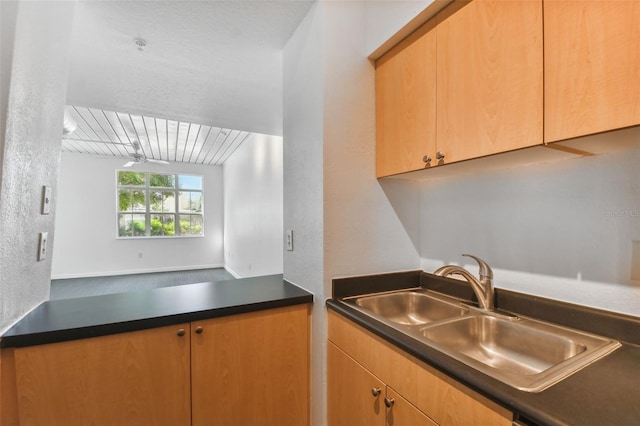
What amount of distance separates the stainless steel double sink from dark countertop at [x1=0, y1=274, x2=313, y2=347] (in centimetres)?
45

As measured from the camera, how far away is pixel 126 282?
5.67 meters

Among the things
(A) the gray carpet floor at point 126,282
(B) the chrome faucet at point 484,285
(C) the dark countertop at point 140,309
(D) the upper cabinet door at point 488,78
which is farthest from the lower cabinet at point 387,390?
(A) the gray carpet floor at point 126,282

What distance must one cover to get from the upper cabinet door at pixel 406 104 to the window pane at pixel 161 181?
673 centimetres

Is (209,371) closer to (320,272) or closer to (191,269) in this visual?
(320,272)

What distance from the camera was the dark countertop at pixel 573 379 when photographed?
22.2 inches

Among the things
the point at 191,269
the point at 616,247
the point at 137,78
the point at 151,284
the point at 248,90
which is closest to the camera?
the point at 616,247

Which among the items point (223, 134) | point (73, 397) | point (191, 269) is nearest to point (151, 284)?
point (191, 269)

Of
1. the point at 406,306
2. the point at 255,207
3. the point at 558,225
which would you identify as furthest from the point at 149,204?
the point at 558,225

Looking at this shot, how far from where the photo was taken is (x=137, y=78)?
203cm

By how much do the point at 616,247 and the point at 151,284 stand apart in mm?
6446

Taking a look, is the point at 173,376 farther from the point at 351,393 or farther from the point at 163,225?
the point at 163,225

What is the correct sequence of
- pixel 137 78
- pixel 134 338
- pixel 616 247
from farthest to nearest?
pixel 137 78 < pixel 134 338 < pixel 616 247

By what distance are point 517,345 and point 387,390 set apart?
53 centimetres

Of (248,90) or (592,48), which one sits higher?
(248,90)
